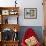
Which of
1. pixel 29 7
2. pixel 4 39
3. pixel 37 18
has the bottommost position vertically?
pixel 4 39

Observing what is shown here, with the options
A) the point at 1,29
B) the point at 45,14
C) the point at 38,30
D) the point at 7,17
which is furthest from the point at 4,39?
the point at 45,14

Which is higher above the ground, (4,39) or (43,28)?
(43,28)

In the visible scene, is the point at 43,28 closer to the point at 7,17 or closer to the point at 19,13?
the point at 19,13

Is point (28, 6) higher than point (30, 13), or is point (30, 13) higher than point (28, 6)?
point (28, 6)

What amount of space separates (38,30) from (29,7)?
0.94 meters

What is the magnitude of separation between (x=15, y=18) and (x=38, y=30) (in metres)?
0.99

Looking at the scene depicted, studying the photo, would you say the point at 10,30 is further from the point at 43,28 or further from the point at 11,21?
the point at 43,28

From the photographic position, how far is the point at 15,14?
569 cm

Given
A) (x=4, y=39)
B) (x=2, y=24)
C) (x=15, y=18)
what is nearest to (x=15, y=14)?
(x=15, y=18)

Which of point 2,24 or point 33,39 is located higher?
point 2,24

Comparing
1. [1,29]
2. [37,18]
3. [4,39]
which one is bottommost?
[4,39]

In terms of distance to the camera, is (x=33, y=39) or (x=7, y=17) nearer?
(x=33, y=39)

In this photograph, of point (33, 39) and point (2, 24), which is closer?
point (33, 39)

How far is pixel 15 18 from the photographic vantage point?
19.2 feet
